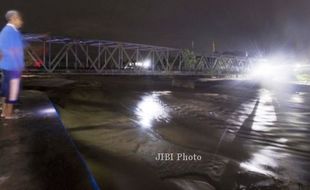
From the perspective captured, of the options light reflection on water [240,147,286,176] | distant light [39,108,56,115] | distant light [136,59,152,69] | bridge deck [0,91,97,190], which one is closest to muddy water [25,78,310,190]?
light reflection on water [240,147,286,176]

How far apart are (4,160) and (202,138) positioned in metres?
4.60

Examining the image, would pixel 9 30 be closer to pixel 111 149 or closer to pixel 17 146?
pixel 17 146

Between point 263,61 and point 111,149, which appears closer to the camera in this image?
point 111,149

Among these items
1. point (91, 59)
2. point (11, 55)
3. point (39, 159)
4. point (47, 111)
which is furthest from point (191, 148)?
point (91, 59)

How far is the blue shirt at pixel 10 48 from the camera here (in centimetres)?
451

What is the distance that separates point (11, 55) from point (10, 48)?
0.37 ft

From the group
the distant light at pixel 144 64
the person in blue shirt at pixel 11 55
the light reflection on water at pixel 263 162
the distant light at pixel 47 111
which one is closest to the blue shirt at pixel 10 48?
the person in blue shirt at pixel 11 55

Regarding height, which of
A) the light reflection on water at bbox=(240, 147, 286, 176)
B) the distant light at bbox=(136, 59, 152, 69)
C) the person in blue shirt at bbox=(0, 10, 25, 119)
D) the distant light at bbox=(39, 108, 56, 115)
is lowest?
the light reflection on water at bbox=(240, 147, 286, 176)

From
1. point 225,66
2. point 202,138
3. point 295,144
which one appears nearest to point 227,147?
point 202,138

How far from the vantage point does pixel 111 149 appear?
224 inches

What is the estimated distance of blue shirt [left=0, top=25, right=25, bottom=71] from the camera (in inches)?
178

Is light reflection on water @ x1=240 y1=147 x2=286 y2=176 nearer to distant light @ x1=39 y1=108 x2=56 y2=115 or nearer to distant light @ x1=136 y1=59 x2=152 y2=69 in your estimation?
distant light @ x1=39 y1=108 x2=56 y2=115

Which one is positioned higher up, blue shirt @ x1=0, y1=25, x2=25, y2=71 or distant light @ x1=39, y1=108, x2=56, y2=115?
blue shirt @ x1=0, y1=25, x2=25, y2=71

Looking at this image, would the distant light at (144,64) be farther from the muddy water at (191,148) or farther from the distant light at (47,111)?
the distant light at (47,111)
